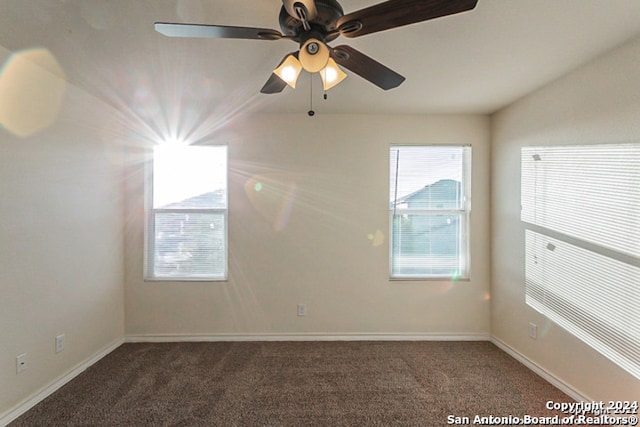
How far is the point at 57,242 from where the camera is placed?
235 cm

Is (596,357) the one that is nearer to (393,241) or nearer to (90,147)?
(393,241)

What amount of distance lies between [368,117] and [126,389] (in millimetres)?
3251

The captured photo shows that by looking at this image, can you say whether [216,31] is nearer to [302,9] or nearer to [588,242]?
[302,9]

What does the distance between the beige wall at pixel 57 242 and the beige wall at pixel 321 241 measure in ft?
1.37

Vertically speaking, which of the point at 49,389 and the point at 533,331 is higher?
the point at 533,331

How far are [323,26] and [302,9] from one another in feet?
0.47

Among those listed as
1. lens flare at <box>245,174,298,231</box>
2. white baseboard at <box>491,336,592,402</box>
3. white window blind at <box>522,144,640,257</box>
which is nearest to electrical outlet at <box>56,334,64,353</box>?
lens flare at <box>245,174,298,231</box>

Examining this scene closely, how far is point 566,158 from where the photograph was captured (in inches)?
90.1

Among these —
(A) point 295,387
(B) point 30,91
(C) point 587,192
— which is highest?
(B) point 30,91

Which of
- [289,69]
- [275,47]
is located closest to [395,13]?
[289,69]

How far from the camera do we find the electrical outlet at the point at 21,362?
6.67ft

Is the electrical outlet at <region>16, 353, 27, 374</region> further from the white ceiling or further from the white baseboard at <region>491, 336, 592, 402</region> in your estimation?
the white baseboard at <region>491, 336, 592, 402</region>

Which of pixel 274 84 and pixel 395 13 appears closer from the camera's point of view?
pixel 395 13

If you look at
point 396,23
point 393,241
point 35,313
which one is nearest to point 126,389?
point 35,313
